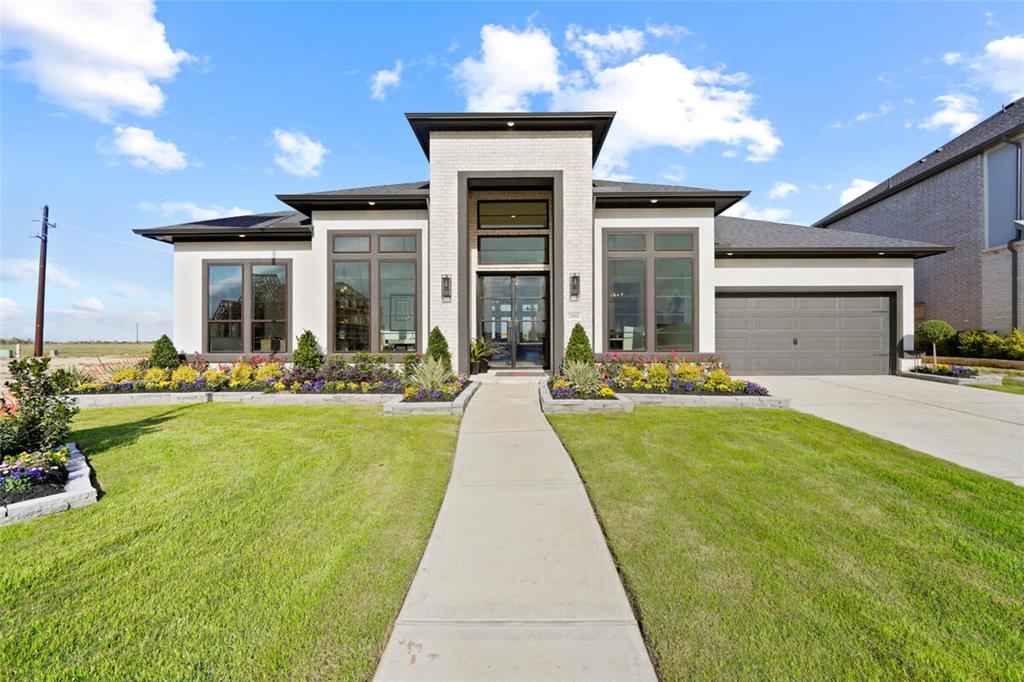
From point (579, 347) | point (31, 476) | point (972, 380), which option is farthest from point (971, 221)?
point (31, 476)

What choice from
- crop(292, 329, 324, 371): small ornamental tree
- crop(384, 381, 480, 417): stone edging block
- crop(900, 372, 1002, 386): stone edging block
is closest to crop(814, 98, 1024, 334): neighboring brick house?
crop(900, 372, 1002, 386): stone edging block

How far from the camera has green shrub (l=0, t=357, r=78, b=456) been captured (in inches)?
179

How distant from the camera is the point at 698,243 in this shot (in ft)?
40.8

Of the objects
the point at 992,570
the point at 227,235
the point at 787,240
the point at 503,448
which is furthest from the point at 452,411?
the point at 787,240

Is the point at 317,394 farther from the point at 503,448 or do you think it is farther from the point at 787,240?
the point at 787,240

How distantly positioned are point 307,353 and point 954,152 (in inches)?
1078

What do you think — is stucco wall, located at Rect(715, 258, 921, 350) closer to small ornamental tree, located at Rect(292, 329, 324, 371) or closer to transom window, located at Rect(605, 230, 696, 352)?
transom window, located at Rect(605, 230, 696, 352)

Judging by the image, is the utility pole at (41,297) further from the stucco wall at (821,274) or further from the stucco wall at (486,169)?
the stucco wall at (821,274)

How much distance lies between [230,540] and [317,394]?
6181mm

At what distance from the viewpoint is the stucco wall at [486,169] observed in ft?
38.2

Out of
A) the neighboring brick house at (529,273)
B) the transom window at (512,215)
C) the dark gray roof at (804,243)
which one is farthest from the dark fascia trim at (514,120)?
the dark gray roof at (804,243)

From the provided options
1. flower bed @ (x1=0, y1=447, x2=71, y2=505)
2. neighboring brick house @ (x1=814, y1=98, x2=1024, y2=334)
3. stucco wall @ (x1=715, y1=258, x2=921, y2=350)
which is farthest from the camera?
neighboring brick house @ (x1=814, y1=98, x2=1024, y2=334)

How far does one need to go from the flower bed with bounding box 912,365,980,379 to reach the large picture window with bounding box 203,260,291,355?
64.7ft

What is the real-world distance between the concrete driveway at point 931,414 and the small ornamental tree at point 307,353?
11896mm
